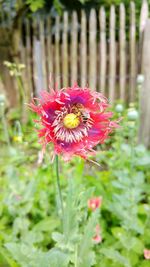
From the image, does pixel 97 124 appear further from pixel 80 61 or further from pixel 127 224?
pixel 80 61

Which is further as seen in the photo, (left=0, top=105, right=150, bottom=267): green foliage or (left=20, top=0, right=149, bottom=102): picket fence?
(left=20, top=0, right=149, bottom=102): picket fence

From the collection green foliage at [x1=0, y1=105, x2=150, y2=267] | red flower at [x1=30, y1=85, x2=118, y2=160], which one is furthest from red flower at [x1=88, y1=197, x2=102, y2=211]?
red flower at [x1=30, y1=85, x2=118, y2=160]

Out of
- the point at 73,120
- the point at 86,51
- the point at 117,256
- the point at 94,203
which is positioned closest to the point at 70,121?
the point at 73,120

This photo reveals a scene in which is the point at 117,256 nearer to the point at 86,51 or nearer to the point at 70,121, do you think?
the point at 70,121

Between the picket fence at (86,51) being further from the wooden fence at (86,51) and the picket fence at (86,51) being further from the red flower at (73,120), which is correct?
the red flower at (73,120)

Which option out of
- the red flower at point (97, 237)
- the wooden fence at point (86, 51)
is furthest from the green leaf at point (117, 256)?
the wooden fence at point (86, 51)

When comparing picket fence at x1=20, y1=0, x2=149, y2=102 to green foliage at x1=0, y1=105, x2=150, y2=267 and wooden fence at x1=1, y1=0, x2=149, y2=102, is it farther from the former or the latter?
green foliage at x1=0, y1=105, x2=150, y2=267

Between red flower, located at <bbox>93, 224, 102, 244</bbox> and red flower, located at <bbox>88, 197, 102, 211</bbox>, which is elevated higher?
red flower, located at <bbox>88, 197, 102, 211</bbox>
